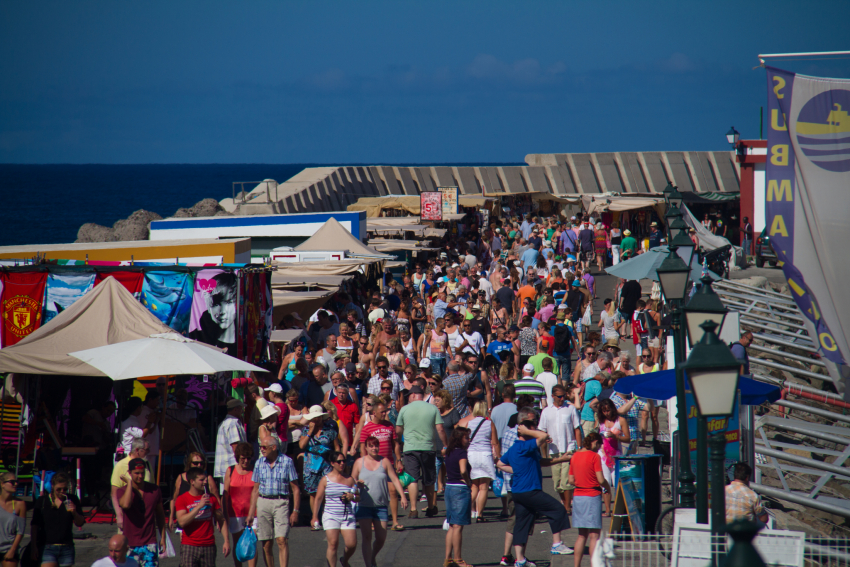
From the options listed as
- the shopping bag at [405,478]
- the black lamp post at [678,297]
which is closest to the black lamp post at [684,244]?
the black lamp post at [678,297]

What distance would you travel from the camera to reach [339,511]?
7844mm

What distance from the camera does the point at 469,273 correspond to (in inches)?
821

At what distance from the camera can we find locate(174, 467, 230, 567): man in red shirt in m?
7.25

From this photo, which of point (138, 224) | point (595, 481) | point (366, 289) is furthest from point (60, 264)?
point (138, 224)

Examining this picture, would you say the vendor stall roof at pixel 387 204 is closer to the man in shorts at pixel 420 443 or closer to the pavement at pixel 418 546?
the man in shorts at pixel 420 443

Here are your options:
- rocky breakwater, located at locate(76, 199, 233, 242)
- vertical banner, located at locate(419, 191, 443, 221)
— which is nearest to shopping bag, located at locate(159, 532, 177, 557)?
rocky breakwater, located at locate(76, 199, 233, 242)

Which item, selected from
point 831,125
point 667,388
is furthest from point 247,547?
point 831,125

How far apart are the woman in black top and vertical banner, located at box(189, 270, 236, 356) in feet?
15.3

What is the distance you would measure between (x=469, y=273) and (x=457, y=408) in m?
9.87

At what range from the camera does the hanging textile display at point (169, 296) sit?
1166 centimetres

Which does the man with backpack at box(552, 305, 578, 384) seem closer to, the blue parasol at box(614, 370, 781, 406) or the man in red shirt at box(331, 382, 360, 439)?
the man in red shirt at box(331, 382, 360, 439)

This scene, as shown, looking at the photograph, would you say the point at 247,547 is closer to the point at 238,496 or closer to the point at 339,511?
the point at 238,496

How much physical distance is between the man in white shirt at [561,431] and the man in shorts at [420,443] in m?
1.29

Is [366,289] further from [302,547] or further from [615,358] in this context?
[302,547]
